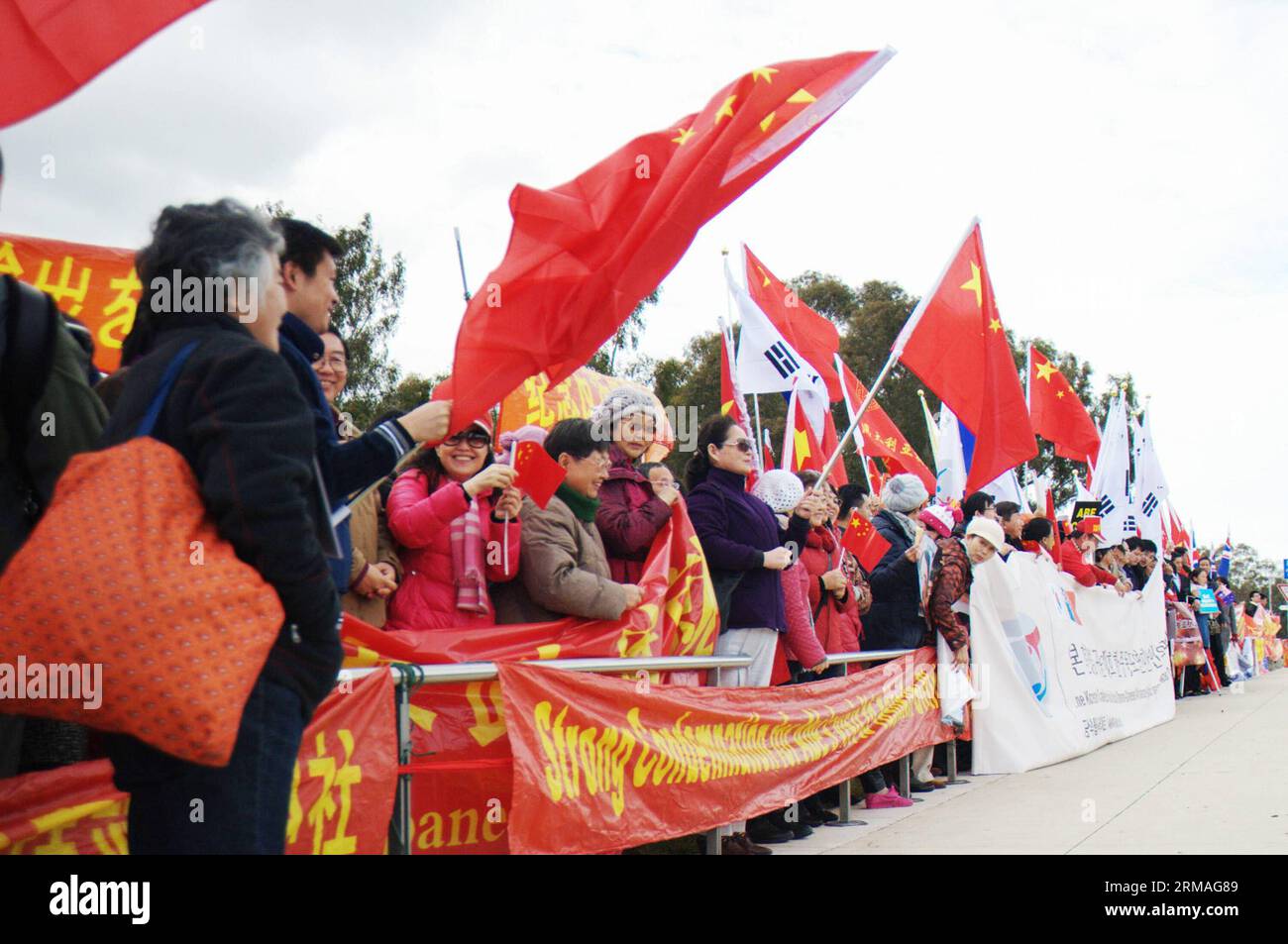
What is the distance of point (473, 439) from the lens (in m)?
5.35

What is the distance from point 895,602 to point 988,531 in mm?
995

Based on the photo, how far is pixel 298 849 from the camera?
146 inches

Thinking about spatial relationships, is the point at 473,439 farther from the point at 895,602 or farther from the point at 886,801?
the point at 895,602

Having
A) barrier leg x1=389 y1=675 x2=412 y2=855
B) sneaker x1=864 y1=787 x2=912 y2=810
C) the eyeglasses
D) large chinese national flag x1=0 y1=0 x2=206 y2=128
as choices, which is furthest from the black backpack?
sneaker x1=864 y1=787 x2=912 y2=810

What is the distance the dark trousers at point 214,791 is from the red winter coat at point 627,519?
3429 mm

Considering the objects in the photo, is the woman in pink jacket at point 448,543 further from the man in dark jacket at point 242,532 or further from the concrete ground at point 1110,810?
the concrete ground at point 1110,810

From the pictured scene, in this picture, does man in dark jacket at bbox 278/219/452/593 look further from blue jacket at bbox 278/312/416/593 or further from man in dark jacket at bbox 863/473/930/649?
man in dark jacket at bbox 863/473/930/649

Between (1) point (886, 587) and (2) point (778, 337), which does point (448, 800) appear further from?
(2) point (778, 337)

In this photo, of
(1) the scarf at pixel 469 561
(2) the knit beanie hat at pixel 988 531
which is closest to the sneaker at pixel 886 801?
(2) the knit beanie hat at pixel 988 531

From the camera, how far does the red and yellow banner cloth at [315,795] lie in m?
3.09

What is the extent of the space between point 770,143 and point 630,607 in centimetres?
203

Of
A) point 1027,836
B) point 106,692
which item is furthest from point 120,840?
point 1027,836

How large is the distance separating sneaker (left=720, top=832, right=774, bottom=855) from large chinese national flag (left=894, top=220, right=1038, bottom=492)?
3055mm

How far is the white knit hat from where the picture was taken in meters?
7.54
